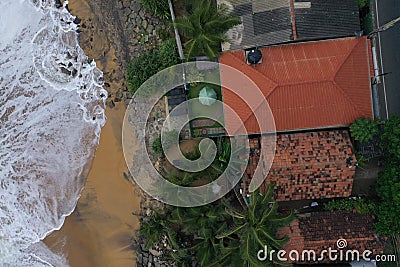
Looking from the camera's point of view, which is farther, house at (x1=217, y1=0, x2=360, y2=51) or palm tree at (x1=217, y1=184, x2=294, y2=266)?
house at (x1=217, y1=0, x2=360, y2=51)

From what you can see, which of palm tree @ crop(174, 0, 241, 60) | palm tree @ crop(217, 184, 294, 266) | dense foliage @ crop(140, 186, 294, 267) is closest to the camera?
palm tree @ crop(217, 184, 294, 266)

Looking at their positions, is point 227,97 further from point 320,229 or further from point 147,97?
point 320,229

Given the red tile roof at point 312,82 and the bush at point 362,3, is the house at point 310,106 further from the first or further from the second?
the bush at point 362,3

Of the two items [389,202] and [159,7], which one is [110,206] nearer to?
[159,7]

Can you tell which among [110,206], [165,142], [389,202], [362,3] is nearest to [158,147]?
[165,142]

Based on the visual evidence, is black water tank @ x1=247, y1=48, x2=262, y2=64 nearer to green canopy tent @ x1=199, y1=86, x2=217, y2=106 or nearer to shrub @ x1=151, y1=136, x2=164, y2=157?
green canopy tent @ x1=199, y1=86, x2=217, y2=106

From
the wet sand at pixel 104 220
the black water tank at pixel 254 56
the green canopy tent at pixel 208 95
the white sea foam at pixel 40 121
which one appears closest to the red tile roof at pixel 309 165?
the green canopy tent at pixel 208 95

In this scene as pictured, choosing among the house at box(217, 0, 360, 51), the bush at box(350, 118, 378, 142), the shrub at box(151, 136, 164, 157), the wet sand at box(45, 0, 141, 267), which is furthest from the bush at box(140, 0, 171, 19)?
the bush at box(350, 118, 378, 142)
